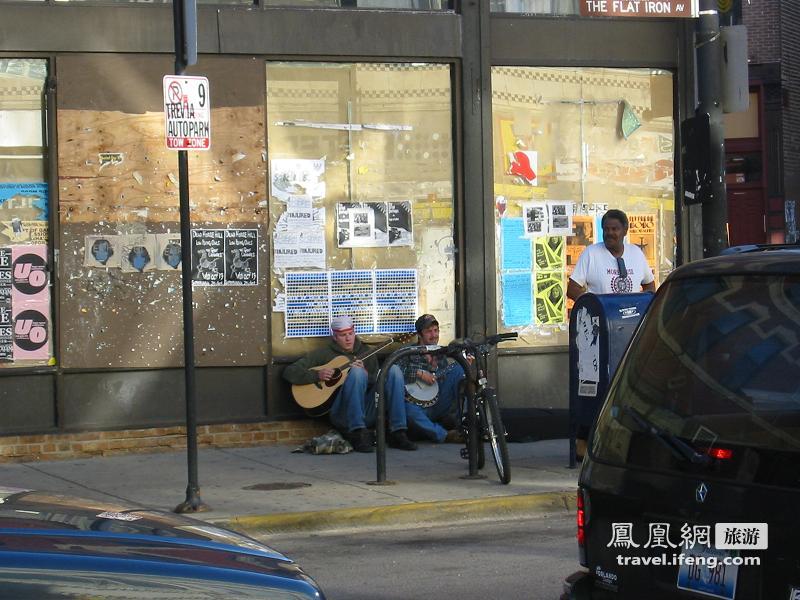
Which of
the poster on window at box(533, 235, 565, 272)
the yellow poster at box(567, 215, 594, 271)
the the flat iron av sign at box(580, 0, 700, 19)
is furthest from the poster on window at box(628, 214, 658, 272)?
the the flat iron av sign at box(580, 0, 700, 19)

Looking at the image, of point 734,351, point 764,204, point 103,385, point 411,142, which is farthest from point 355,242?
point 764,204

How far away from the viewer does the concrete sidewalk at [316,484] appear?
8930 millimetres

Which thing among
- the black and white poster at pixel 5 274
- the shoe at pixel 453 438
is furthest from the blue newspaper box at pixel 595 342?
the black and white poster at pixel 5 274

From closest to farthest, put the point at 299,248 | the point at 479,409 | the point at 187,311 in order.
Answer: the point at 187,311
the point at 479,409
the point at 299,248

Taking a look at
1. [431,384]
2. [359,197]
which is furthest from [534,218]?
[431,384]

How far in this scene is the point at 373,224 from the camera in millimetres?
12523

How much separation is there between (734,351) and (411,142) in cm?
889

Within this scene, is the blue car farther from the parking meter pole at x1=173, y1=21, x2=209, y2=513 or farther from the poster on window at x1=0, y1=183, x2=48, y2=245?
the poster on window at x1=0, y1=183, x2=48, y2=245

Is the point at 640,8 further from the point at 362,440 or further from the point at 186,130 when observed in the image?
the point at 362,440

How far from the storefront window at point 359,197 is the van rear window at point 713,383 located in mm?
8128

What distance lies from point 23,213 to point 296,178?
2.56 m

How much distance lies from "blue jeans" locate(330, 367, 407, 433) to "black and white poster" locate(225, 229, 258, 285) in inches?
53.9

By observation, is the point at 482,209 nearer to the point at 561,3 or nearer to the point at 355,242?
the point at 355,242

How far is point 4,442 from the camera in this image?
37.2ft
